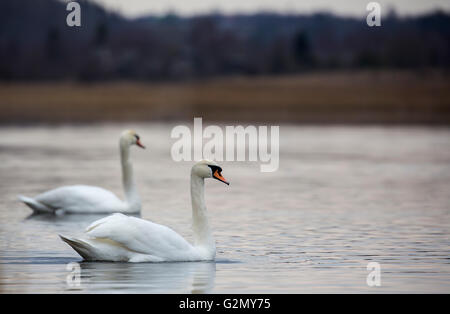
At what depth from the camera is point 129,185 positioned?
46.0 ft

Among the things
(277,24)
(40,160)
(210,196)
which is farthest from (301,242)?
(277,24)

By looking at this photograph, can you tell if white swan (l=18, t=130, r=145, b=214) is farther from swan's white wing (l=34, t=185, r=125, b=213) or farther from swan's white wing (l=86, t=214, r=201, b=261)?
swan's white wing (l=86, t=214, r=201, b=261)

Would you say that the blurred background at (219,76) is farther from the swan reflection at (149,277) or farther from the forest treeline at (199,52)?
the swan reflection at (149,277)

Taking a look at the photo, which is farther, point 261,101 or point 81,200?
point 261,101

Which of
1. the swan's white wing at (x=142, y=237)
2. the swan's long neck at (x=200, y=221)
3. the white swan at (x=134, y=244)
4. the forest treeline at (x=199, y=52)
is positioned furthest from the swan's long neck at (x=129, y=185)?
the forest treeline at (x=199, y=52)

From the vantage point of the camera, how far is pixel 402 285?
8664 mm

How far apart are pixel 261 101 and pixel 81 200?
40234mm

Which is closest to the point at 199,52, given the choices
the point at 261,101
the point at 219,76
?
the point at 219,76

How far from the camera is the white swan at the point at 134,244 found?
31.6 ft

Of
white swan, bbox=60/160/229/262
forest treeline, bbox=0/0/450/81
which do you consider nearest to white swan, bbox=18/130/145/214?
white swan, bbox=60/160/229/262

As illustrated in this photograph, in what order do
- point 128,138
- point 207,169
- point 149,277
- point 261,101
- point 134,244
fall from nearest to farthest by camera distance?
point 149,277, point 134,244, point 207,169, point 128,138, point 261,101

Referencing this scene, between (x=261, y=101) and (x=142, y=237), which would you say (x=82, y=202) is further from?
(x=261, y=101)

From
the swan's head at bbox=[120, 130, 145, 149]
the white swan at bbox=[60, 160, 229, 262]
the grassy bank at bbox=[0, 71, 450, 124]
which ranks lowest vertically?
the white swan at bbox=[60, 160, 229, 262]

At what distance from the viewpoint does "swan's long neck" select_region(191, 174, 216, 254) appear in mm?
9969
